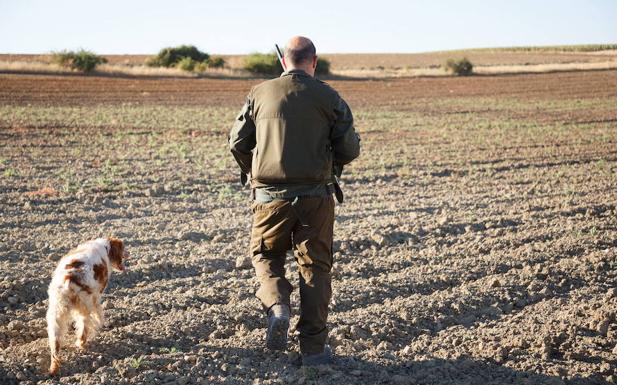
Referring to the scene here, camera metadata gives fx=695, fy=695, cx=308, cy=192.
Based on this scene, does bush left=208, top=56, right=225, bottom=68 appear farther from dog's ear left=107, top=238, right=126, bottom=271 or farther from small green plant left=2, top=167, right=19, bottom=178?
dog's ear left=107, top=238, right=126, bottom=271

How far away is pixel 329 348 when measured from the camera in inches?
197

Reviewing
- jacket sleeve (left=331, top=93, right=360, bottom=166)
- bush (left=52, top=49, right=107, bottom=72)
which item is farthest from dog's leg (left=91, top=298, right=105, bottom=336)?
bush (left=52, top=49, right=107, bottom=72)

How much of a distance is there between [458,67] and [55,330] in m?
48.9

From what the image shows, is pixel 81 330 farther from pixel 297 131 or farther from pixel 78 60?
pixel 78 60

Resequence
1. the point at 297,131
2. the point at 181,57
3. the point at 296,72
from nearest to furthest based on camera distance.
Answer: the point at 297,131 < the point at 296,72 < the point at 181,57

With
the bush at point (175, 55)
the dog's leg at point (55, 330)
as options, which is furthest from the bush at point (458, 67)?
the dog's leg at point (55, 330)

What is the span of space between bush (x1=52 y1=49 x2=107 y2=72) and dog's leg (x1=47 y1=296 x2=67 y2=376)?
40521 millimetres

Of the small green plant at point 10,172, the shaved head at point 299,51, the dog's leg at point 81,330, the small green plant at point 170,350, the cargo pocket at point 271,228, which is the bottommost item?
the small green plant at point 170,350

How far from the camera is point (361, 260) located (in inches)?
305

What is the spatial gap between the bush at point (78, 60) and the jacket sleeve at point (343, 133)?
4096 cm

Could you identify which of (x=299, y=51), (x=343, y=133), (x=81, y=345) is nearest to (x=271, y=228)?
(x=343, y=133)

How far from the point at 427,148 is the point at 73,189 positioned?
9.15 meters

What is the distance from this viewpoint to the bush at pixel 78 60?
A: 1681 inches

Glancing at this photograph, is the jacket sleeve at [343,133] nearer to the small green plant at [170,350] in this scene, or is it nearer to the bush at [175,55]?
the small green plant at [170,350]
